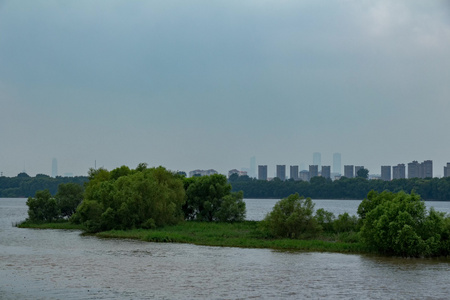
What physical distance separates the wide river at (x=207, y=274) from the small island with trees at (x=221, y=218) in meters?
2.40

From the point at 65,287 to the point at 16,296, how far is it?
359cm

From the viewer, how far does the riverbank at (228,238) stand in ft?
177

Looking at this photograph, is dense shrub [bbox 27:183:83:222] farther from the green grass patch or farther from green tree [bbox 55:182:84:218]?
the green grass patch

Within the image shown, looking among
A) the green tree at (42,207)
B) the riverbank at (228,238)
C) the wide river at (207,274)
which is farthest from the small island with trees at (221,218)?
the wide river at (207,274)

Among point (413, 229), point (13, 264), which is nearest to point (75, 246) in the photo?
point (13, 264)

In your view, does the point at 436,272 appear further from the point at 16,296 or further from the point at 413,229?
the point at 16,296

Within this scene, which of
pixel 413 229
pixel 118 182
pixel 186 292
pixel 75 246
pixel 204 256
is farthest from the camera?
pixel 118 182

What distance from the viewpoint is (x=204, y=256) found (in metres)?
50.2

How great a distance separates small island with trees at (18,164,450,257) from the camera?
156 feet

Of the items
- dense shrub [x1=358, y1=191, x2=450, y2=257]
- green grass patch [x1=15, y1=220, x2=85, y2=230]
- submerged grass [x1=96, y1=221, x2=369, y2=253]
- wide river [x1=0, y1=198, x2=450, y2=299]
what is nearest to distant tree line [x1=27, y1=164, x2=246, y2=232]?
green grass patch [x1=15, y1=220, x2=85, y2=230]

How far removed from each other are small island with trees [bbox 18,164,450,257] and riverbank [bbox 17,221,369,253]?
104mm

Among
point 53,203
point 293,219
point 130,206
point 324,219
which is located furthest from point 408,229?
point 53,203

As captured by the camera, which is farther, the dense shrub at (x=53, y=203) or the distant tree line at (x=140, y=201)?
the dense shrub at (x=53, y=203)

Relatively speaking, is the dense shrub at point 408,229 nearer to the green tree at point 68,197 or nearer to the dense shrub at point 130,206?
the dense shrub at point 130,206
